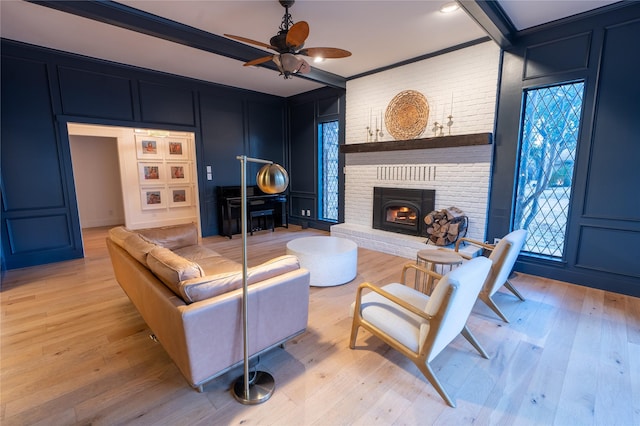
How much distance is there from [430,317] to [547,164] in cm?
306

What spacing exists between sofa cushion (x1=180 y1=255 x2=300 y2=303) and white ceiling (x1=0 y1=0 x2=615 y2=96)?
2568 millimetres

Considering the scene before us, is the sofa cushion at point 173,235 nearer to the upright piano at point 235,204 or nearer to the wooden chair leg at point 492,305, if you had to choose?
the upright piano at point 235,204

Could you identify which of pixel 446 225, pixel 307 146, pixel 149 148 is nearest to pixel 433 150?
pixel 446 225

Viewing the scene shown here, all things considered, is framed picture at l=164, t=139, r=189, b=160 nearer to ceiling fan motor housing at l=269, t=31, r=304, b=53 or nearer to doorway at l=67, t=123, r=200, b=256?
doorway at l=67, t=123, r=200, b=256

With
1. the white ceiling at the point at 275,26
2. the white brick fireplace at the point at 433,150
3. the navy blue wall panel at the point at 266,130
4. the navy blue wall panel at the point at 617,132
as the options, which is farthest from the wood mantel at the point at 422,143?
the navy blue wall panel at the point at 266,130

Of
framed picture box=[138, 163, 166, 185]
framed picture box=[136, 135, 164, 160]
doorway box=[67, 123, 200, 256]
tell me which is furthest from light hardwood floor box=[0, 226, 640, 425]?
framed picture box=[136, 135, 164, 160]

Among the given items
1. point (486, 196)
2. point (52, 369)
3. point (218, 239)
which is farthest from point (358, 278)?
point (218, 239)

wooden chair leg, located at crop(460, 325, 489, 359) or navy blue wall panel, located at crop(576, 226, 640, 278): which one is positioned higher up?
navy blue wall panel, located at crop(576, 226, 640, 278)

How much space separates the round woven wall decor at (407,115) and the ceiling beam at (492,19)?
1.19 metres

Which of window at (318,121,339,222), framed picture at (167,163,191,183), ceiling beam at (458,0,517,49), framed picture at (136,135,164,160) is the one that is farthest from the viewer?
framed picture at (167,163,191,183)

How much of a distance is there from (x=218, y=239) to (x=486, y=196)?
4653mm

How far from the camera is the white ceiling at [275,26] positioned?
2.88 meters

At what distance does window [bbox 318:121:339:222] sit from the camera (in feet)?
19.5

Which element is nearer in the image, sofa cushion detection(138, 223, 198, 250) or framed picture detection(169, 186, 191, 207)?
sofa cushion detection(138, 223, 198, 250)
